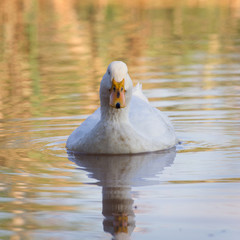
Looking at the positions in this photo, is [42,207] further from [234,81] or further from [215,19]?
[215,19]

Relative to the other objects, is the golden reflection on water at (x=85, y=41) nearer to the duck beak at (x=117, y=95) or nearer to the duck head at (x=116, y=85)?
the duck head at (x=116, y=85)

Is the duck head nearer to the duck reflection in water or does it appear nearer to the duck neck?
the duck neck

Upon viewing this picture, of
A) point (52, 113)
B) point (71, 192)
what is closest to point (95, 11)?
point (52, 113)

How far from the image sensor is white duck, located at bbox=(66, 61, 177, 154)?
8367 millimetres

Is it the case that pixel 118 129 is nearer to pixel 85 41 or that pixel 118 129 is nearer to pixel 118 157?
pixel 118 157

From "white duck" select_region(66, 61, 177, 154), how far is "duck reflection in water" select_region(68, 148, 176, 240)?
3.9 inches

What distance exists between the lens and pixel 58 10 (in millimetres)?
33438

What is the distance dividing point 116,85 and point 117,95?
0.13 metres

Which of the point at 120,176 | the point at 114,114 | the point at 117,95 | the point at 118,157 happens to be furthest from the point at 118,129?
the point at 120,176

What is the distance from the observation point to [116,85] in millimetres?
8336

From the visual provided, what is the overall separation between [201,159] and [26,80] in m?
7.75

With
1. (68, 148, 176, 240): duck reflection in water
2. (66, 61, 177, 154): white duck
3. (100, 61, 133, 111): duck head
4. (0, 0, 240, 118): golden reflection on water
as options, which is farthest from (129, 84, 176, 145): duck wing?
(0, 0, 240, 118): golden reflection on water

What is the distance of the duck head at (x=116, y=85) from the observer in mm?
8273

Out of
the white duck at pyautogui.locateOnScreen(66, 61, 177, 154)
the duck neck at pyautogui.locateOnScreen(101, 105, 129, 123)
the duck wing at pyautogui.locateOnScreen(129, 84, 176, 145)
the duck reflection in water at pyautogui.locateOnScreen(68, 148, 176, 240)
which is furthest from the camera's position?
the duck wing at pyautogui.locateOnScreen(129, 84, 176, 145)
